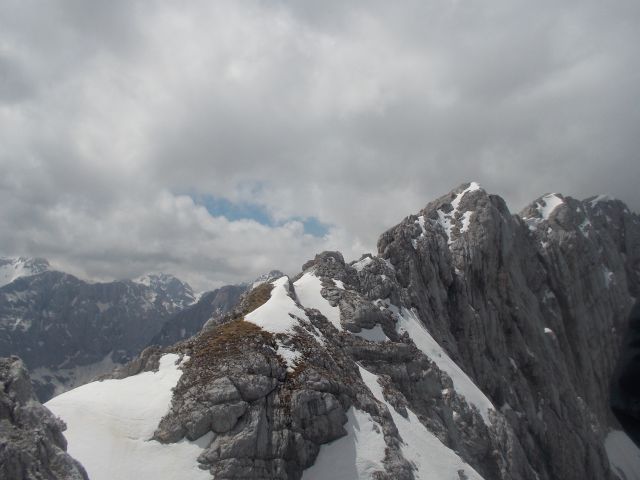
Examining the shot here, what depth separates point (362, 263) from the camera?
225ft

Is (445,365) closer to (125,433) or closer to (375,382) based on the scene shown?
(375,382)

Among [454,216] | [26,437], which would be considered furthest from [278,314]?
[454,216]

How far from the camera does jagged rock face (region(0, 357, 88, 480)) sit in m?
20.2

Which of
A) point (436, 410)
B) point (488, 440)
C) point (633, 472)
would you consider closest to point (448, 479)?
point (436, 410)

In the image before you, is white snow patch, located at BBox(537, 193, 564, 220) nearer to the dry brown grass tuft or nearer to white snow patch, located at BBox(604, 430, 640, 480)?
white snow patch, located at BBox(604, 430, 640, 480)

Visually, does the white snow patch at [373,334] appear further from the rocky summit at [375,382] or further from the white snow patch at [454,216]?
the white snow patch at [454,216]

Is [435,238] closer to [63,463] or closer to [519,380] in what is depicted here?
[519,380]

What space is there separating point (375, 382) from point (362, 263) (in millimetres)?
27484

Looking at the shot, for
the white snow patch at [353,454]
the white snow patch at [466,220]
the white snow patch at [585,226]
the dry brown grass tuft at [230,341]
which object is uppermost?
the white snow patch at [585,226]

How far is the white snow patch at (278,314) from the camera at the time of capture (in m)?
40.4

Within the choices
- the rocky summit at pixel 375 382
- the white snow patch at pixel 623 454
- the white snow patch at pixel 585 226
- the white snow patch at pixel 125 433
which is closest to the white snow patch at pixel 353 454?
the rocky summit at pixel 375 382

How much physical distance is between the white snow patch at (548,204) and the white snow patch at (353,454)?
135 meters

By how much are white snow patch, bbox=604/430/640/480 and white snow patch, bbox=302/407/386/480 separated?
108 metres

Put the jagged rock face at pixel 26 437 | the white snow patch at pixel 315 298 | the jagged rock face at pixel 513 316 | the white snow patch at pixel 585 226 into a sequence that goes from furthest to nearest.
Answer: the white snow patch at pixel 585 226 < the jagged rock face at pixel 513 316 < the white snow patch at pixel 315 298 < the jagged rock face at pixel 26 437
